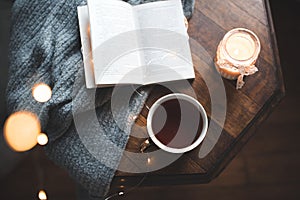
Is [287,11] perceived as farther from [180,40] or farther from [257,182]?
[180,40]

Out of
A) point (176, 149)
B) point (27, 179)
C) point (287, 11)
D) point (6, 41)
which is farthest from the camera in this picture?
point (287, 11)

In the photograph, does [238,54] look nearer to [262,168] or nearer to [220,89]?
[220,89]

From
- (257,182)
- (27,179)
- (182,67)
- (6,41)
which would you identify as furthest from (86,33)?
(257,182)

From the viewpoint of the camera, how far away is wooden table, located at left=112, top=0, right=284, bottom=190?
2.67 feet

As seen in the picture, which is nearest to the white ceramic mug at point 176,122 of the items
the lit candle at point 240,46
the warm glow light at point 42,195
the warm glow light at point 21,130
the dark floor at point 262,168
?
the lit candle at point 240,46

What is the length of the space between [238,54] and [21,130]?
48cm

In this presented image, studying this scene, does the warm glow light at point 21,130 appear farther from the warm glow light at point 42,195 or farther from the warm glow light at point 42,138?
the warm glow light at point 42,195

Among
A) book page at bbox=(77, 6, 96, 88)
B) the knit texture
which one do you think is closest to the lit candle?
the knit texture

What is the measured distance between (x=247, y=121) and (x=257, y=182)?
0.52 m

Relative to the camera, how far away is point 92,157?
81 cm

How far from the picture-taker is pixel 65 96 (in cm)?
82

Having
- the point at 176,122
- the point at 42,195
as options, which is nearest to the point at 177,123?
the point at 176,122

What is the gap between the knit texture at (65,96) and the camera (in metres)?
0.81

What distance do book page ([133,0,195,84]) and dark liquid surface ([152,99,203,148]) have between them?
55 mm
